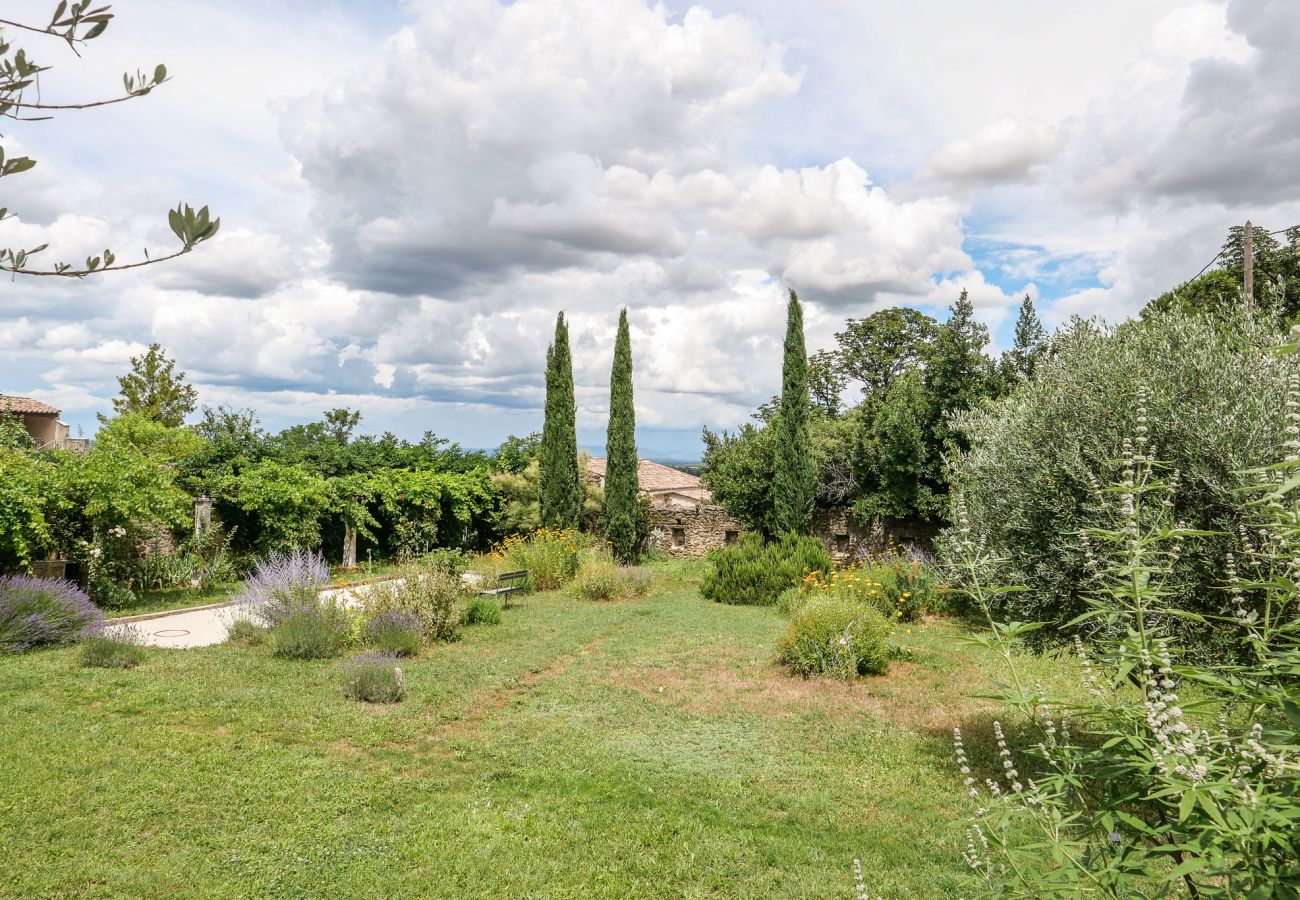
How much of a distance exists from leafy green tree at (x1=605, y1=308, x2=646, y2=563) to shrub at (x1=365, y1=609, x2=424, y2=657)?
965cm

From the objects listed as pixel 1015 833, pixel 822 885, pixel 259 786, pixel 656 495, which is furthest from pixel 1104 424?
pixel 656 495

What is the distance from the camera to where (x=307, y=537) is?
16.8 meters

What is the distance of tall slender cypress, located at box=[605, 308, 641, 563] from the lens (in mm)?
19875

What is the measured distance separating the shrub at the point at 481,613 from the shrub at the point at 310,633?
2.36 meters

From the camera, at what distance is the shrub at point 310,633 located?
9.35m

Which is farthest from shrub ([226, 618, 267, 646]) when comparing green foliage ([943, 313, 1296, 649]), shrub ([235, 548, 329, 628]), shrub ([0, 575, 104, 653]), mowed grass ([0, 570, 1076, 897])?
green foliage ([943, 313, 1296, 649])

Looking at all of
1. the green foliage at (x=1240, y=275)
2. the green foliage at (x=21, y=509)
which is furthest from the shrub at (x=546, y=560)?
the green foliage at (x=1240, y=275)

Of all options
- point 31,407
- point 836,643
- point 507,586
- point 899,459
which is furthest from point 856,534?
point 31,407

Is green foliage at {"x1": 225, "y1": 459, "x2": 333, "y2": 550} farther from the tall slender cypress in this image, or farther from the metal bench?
the tall slender cypress

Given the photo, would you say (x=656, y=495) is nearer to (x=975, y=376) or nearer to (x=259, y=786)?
(x=975, y=376)

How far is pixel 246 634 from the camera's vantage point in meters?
10.1

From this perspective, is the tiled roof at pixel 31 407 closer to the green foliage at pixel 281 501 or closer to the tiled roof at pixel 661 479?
the green foliage at pixel 281 501

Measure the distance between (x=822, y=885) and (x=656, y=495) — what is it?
21.5 metres

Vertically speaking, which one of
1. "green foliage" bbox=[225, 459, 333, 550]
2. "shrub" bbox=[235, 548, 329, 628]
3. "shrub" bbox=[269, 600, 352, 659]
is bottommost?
"shrub" bbox=[269, 600, 352, 659]
